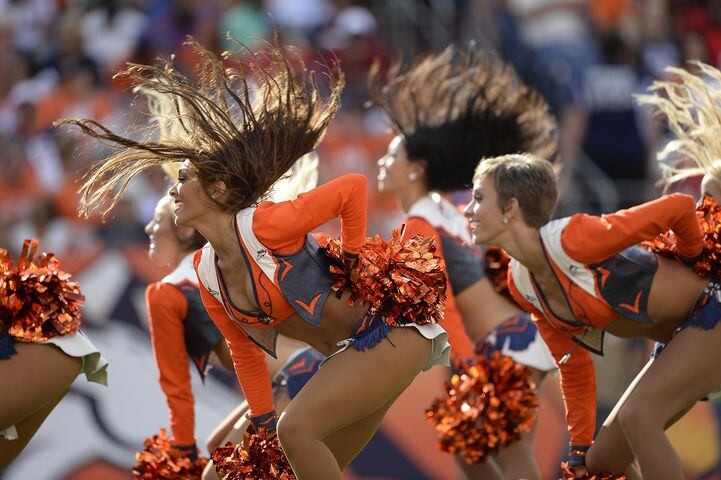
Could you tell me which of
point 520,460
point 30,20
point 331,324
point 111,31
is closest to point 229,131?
point 331,324

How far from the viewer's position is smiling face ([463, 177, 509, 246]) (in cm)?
478

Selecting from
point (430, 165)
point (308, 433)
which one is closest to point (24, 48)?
point (430, 165)

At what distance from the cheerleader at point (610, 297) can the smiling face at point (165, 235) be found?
5.35 feet

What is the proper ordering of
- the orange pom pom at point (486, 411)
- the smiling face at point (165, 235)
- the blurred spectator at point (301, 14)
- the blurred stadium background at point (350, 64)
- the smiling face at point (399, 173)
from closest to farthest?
1. the orange pom pom at point (486, 411)
2. the smiling face at point (165, 235)
3. the smiling face at point (399, 173)
4. the blurred stadium background at point (350, 64)
5. the blurred spectator at point (301, 14)

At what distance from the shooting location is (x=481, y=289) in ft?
19.0

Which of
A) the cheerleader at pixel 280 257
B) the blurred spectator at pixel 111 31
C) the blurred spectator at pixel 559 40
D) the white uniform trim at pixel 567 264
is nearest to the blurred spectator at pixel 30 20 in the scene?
A: the blurred spectator at pixel 111 31

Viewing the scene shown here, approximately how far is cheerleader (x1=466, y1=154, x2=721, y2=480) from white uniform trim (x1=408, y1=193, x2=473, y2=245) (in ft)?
2.94

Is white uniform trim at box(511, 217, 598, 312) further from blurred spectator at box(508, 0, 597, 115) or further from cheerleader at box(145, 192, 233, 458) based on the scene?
blurred spectator at box(508, 0, 597, 115)

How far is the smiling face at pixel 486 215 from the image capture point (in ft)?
15.7

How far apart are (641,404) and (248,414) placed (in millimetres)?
1647

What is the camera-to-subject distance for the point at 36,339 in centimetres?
485

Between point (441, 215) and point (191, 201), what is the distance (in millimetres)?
1770

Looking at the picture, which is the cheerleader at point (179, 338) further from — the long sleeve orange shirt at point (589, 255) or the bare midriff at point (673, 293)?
the bare midriff at point (673, 293)

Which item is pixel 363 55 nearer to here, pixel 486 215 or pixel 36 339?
pixel 486 215
